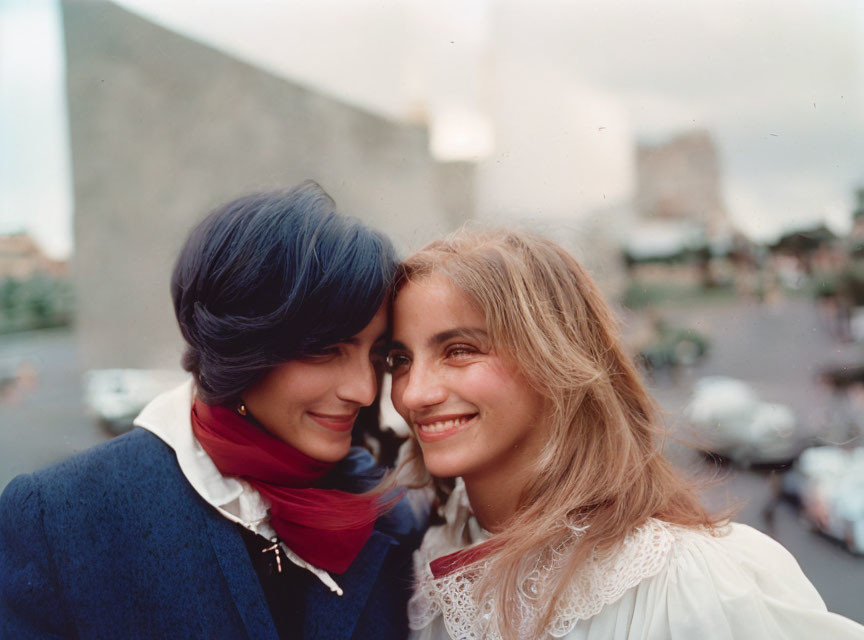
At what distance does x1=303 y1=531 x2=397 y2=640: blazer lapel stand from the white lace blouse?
19cm

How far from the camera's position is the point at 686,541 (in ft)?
4.75

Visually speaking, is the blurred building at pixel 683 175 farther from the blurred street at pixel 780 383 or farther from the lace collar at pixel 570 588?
the lace collar at pixel 570 588

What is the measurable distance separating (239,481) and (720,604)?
108cm

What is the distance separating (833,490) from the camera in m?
3.53

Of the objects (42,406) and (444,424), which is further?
(42,406)

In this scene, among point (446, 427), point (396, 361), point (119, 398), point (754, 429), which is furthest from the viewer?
point (754, 429)

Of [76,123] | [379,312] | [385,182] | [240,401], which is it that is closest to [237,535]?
[240,401]

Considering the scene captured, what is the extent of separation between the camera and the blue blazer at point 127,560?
1367 mm

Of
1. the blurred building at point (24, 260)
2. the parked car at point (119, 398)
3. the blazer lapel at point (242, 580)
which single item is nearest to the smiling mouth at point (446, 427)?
the blazer lapel at point (242, 580)

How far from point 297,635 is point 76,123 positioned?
7.88 feet

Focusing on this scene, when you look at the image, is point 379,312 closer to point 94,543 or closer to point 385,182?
point 385,182

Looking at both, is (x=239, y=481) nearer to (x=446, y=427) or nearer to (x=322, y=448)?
(x=322, y=448)

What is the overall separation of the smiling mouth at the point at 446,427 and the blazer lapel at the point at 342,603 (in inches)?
15.1

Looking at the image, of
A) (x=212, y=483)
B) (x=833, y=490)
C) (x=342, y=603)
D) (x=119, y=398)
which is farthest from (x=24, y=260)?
(x=833, y=490)
